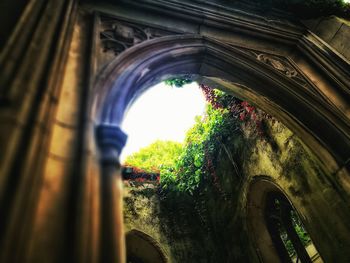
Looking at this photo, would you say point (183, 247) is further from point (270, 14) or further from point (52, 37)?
point (52, 37)

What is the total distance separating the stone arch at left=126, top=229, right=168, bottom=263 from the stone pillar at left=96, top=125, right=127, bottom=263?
4.79 meters

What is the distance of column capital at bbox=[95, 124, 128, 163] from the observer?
1720 millimetres

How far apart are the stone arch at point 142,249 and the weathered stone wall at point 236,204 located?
0.47 feet

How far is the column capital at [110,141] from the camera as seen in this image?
1.72m

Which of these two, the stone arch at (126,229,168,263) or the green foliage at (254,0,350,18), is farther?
the stone arch at (126,229,168,263)

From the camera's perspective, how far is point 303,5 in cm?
411

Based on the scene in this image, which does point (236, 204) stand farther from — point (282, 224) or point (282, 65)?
point (282, 65)

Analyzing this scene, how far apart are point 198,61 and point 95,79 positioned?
140 cm

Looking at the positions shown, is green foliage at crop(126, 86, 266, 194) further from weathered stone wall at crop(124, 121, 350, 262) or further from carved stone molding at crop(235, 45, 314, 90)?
carved stone molding at crop(235, 45, 314, 90)

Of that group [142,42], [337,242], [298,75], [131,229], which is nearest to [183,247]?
[131,229]

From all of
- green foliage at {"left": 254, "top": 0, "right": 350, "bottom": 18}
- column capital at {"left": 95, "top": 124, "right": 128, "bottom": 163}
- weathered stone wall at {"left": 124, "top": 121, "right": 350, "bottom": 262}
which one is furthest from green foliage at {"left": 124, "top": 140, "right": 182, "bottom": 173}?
column capital at {"left": 95, "top": 124, "right": 128, "bottom": 163}

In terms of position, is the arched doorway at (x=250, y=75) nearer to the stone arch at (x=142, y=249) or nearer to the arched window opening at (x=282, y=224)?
the arched window opening at (x=282, y=224)

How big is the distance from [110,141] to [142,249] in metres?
4.98

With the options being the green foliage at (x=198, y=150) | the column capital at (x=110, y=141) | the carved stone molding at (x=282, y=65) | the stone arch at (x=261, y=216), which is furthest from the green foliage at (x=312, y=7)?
the column capital at (x=110, y=141)
